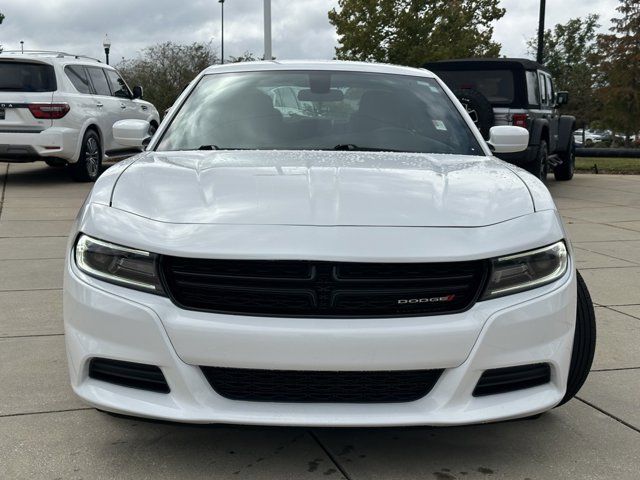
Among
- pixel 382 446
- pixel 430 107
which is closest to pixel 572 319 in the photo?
pixel 382 446

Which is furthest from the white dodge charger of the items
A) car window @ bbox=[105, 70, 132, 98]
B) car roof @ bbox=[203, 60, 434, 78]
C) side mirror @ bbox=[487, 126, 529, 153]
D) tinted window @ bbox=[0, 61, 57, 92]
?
car window @ bbox=[105, 70, 132, 98]

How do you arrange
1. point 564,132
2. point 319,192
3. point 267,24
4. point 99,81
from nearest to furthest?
point 319,192, point 99,81, point 564,132, point 267,24

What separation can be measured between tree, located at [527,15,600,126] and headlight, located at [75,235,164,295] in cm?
5185

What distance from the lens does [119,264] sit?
9.11 feet

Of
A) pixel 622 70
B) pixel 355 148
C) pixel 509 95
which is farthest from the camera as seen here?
pixel 622 70

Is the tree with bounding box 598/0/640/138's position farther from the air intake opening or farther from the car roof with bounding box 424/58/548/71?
the air intake opening

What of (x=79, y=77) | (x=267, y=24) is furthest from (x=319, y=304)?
(x=267, y=24)

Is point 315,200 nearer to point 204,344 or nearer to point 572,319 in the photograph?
point 204,344

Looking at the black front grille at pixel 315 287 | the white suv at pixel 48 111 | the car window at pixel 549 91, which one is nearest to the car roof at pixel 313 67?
the black front grille at pixel 315 287

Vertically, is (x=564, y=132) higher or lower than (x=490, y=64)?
lower

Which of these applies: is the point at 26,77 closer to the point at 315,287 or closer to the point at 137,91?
the point at 137,91

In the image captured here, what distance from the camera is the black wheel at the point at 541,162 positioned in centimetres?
1173

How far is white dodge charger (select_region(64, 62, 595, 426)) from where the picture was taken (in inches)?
103

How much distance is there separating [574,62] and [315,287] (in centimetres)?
5786
